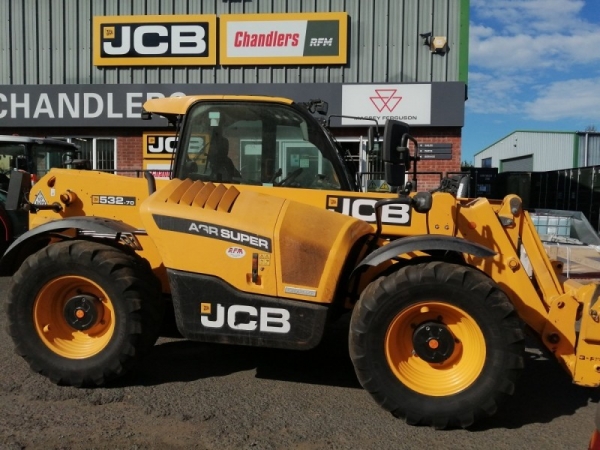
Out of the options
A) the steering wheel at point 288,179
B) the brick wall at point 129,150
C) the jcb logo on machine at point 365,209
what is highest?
the brick wall at point 129,150

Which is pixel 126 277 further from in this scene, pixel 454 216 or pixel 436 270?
pixel 454 216

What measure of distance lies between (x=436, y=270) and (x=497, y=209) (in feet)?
3.33

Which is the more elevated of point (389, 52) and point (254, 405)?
point (389, 52)

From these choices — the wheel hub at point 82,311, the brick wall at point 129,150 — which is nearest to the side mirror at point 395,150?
the wheel hub at point 82,311

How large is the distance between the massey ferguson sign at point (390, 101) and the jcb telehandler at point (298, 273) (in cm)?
942

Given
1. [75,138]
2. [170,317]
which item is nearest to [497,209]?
[170,317]

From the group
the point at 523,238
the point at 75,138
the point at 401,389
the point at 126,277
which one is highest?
the point at 75,138

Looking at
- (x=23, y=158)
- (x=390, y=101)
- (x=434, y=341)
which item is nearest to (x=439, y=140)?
(x=390, y=101)

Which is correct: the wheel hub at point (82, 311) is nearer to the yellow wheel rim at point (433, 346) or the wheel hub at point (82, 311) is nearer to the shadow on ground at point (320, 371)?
the shadow on ground at point (320, 371)

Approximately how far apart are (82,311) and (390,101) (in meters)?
10.8

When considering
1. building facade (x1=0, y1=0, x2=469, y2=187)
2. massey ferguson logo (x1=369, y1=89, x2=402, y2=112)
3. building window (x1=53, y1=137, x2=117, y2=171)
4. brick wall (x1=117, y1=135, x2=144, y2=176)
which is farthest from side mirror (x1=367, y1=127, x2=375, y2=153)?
building window (x1=53, y1=137, x2=117, y2=171)

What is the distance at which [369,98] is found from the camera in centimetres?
1359

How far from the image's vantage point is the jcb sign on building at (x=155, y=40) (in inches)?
559

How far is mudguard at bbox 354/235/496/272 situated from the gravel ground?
3.56 ft
